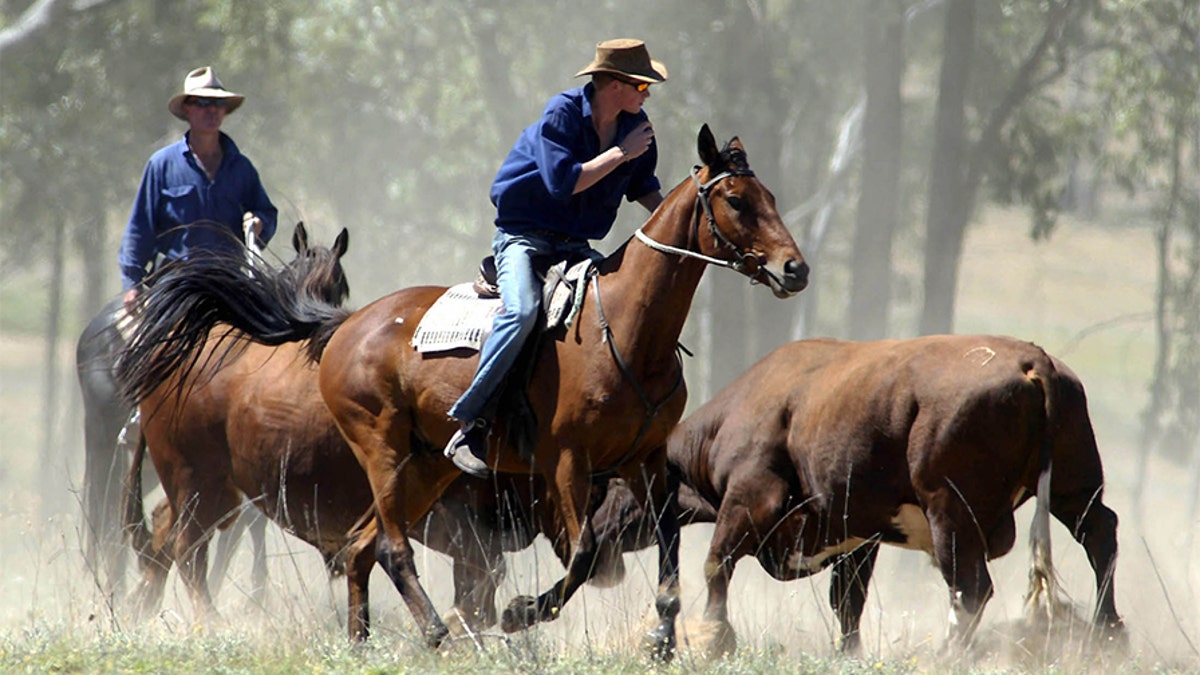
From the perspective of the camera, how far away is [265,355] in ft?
27.6

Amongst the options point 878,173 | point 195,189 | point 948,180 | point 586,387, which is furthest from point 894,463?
point 878,173

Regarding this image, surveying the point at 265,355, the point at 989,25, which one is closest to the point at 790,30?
the point at 989,25

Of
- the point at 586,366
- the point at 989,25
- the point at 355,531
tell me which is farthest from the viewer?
the point at 989,25

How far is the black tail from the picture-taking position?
7.72m

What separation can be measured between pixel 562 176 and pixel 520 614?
1.91 meters

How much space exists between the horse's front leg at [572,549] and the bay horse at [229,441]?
1.95m

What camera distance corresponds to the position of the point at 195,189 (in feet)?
30.1

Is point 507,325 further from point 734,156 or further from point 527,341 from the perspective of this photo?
point 734,156

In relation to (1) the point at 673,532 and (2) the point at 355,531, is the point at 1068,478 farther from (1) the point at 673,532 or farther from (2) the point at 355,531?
(2) the point at 355,531

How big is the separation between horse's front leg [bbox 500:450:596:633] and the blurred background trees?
1246cm

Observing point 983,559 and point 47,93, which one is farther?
point 47,93

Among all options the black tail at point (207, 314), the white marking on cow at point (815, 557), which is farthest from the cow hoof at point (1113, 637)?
the black tail at point (207, 314)

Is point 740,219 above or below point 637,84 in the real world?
below

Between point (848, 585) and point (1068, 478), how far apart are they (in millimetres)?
1390
